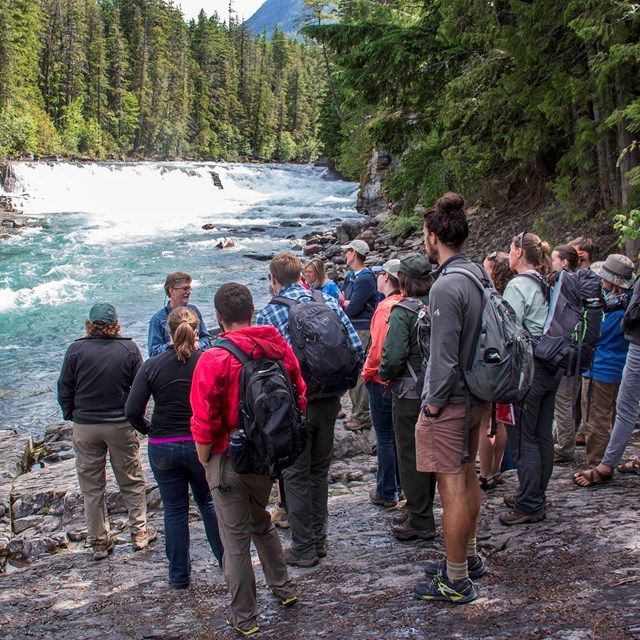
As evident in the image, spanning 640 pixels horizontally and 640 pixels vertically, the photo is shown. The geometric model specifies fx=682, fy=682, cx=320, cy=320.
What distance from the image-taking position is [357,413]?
24.7 feet

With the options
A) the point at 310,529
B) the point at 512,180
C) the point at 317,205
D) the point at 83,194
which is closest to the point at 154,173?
the point at 83,194

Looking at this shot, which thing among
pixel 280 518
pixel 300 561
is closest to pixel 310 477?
pixel 300 561

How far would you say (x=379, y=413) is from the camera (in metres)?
5.31

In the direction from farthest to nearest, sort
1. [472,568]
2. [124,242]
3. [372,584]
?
[124,242] → [372,584] → [472,568]

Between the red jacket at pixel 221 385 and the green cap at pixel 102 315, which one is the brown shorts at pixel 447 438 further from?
the green cap at pixel 102 315

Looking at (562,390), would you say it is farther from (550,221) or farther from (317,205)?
(317,205)

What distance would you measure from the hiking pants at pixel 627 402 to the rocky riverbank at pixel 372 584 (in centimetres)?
33

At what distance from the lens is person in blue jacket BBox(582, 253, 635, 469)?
538 cm

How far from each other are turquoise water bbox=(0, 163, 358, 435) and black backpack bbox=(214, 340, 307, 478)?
7.24m

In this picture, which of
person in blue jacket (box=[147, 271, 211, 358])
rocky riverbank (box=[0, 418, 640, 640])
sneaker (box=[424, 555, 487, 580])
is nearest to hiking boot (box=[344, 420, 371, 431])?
rocky riverbank (box=[0, 418, 640, 640])

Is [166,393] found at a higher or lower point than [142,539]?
higher

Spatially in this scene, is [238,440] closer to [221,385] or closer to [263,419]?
[263,419]

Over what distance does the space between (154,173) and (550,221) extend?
3506 centimetres

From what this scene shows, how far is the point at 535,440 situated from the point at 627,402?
1002 millimetres
